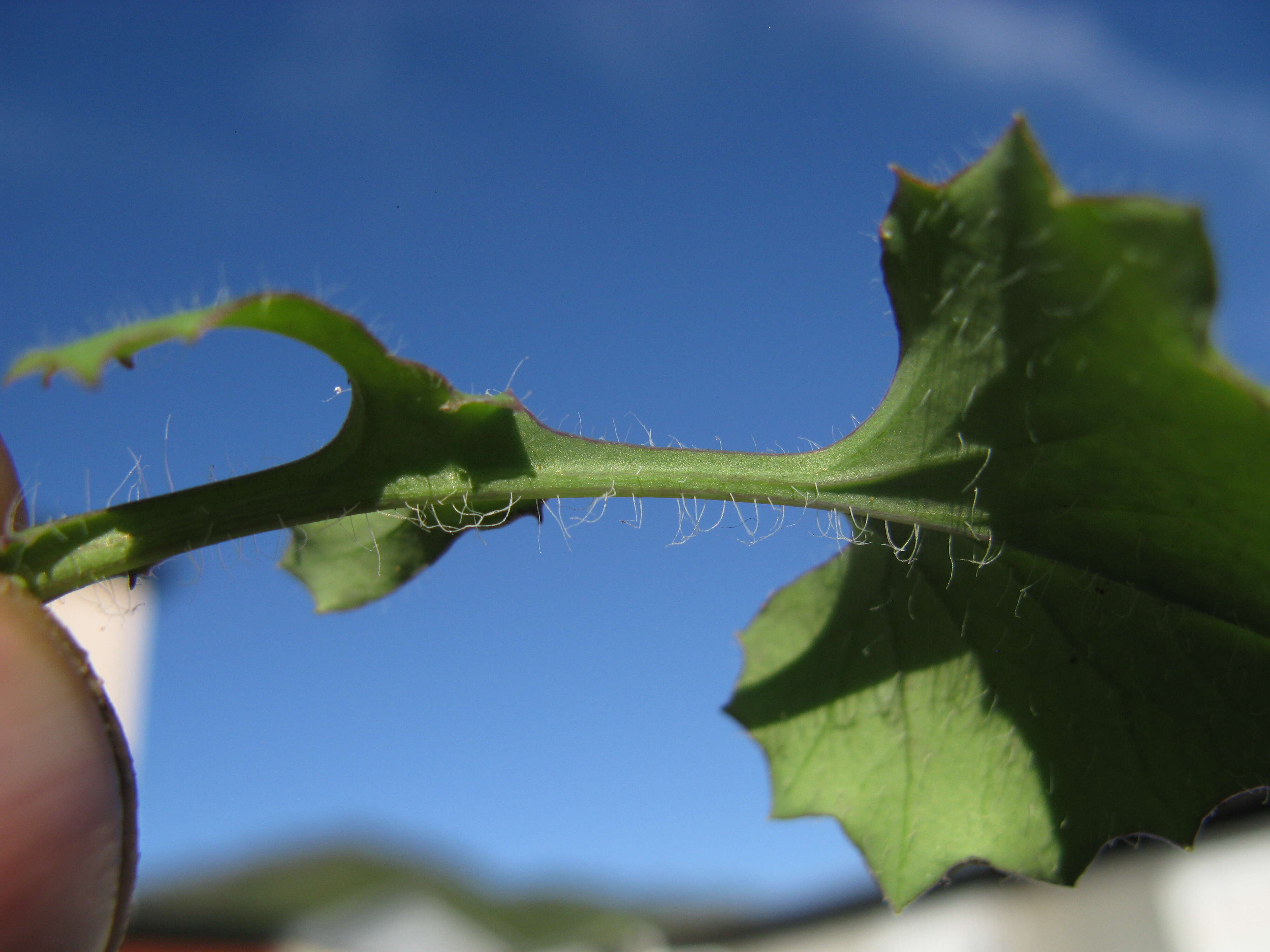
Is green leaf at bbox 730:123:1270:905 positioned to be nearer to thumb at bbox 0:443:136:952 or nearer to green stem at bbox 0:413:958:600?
green stem at bbox 0:413:958:600

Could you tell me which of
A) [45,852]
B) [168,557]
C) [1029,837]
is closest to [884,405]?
[1029,837]

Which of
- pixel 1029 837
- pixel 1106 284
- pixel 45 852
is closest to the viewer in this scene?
pixel 1106 284

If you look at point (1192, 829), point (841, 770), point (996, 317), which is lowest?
point (1192, 829)

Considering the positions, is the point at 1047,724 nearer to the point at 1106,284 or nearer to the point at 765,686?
the point at 765,686

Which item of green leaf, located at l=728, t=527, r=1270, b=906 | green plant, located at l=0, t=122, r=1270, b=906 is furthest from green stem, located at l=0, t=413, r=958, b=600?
green leaf, located at l=728, t=527, r=1270, b=906

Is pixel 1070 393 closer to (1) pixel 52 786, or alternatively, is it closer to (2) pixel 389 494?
(2) pixel 389 494

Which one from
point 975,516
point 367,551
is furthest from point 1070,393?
point 367,551

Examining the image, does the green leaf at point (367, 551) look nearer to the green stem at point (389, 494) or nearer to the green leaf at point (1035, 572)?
the green stem at point (389, 494)

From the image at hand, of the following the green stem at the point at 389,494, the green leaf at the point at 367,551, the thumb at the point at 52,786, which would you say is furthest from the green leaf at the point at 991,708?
the thumb at the point at 52,786
